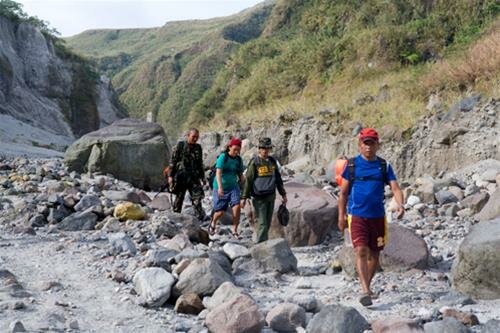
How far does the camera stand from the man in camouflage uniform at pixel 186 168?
912 cm

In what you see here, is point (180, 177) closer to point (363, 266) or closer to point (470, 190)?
point (363, 266)

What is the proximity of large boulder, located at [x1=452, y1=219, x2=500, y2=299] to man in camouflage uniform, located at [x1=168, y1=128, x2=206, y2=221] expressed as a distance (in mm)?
4610

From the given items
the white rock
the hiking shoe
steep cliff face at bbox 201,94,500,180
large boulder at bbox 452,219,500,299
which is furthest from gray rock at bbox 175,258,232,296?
steep cliff face at bbox 201,94,500,180

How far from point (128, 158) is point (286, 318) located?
36.4ft

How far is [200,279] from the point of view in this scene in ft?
17.5

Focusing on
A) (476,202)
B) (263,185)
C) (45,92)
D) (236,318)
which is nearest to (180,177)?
(263,185)

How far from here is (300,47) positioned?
28.6 m

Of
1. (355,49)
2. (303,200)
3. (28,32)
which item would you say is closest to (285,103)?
(355,49)

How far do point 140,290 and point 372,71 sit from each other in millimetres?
17937

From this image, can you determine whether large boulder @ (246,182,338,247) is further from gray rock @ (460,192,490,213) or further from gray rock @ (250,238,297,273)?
gray rock @ (460,192,490,213)

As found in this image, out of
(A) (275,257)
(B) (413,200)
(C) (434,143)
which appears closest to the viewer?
(A) (275,257)

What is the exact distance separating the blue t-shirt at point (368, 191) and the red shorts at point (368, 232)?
0.15 ft

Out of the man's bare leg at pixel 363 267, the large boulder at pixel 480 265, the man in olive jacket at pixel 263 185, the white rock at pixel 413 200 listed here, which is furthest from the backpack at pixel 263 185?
the white rock at pixel 413 200

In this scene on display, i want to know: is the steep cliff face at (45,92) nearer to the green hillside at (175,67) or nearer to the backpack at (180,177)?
the green hillside at (175,67)
